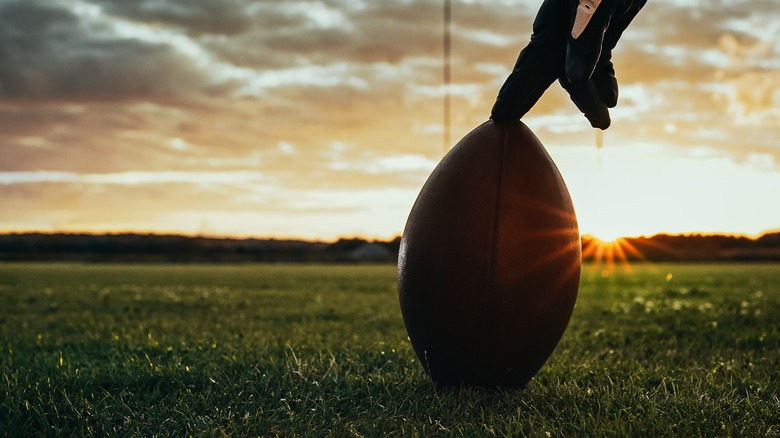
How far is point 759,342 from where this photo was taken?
7.70 meters

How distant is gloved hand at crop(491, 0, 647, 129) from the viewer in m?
3.88

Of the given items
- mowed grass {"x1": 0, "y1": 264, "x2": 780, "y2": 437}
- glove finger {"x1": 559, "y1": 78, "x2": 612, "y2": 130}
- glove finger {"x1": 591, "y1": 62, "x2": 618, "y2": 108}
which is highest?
glove finger {"x1": 591, "y1": 62, "x2": 618, "y2": 108}

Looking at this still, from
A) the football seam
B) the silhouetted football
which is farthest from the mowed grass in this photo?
the football seam

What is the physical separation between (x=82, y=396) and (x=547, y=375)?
11.0 ft

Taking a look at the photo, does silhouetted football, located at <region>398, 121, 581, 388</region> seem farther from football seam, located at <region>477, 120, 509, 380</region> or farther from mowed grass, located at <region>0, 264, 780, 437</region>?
mowed grass, located at <region>0, 264, 780, 437</region>

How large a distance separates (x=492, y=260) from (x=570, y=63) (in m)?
1.29

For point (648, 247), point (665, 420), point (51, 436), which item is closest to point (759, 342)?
point (665, 420)

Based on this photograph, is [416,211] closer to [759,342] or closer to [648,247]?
[759,342]

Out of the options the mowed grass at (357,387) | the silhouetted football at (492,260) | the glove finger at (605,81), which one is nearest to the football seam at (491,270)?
the silhouetted football at (492,260)

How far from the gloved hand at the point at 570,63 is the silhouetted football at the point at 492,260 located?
26 cm

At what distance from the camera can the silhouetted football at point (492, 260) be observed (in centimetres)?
434

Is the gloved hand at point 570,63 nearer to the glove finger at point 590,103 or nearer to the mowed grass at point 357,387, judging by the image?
the glove finger at point 590,103

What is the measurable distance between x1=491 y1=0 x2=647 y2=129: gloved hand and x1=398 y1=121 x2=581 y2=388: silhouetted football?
0.85ft

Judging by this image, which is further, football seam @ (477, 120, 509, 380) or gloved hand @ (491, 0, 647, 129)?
football seam @ (477, 120, 509, 380)
